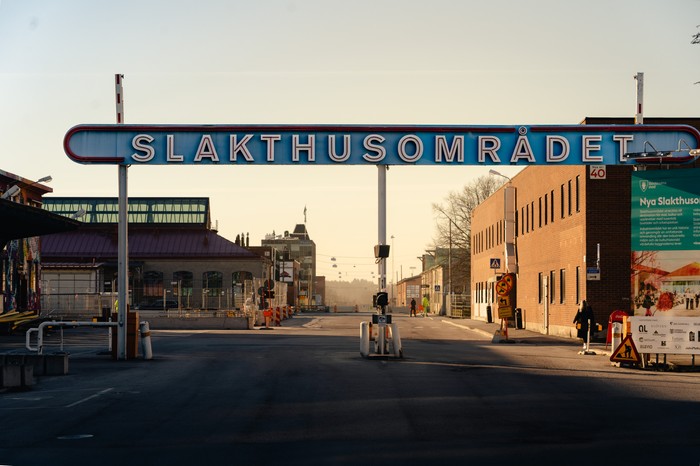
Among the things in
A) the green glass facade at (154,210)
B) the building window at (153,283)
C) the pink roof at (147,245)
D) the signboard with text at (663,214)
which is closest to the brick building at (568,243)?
the signboard with text at (663,214)

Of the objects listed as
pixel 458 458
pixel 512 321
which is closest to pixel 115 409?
pixel 458 458

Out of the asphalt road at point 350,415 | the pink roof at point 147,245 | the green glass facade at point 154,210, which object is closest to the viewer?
the asphalt road at point 350,415

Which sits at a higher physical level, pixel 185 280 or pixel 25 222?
pixel 25 222

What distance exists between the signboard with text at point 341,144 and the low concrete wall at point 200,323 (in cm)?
2845

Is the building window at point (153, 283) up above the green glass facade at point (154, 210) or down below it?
below

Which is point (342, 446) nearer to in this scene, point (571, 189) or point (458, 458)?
point (458, 458)

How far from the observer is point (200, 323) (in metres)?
56.3

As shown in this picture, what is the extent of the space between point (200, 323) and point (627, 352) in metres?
34.6

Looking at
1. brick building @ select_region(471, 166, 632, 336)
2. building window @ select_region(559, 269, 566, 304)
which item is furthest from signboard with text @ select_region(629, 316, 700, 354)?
building window @ select_region(559, 269, 566, 304)

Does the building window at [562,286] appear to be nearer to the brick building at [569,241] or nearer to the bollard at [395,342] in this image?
the brick building at [569,241]

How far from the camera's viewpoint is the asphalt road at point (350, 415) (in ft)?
36.8

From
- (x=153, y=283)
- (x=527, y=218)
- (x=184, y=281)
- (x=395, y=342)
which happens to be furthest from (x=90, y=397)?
(x=153, y=283)

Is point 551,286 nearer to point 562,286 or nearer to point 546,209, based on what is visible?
point 562,286

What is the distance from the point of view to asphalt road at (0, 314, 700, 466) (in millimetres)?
11203
